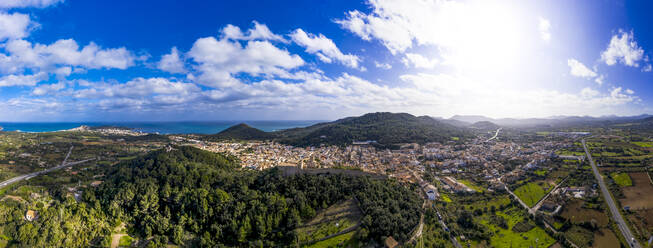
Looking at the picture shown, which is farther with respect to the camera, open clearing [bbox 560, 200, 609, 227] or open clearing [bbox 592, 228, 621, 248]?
open clearing [bbox 560, 200, 609, 227]

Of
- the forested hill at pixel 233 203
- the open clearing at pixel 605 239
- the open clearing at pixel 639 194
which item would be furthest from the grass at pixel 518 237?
the open clearing at pixel 639 194

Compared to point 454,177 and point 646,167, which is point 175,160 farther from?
point 646,167

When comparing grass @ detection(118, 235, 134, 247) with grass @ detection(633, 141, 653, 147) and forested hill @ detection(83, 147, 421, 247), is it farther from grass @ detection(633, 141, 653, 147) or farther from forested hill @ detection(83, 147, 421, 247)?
grass @ detection(633, 141, 653, 147)

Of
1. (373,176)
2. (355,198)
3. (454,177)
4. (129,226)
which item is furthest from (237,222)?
(454,177)

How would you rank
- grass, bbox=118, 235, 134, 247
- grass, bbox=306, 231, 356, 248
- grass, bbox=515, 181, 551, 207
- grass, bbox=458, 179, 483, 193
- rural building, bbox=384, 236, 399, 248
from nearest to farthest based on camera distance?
1. rural building, bbox=384, 236, 399, 248
2. grass, bbox=118, 235, 134, 247
3. grass, bbox=306, 231, 356, 248
4. grass, bbox=515, 181, 551, 207
5. grass, bbox=458, 179, 483, 193

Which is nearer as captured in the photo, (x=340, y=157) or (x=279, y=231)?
(x=279, y=231)

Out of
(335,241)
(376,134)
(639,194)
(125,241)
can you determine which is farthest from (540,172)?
(125,241)

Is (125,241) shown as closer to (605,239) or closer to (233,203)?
(233,203)

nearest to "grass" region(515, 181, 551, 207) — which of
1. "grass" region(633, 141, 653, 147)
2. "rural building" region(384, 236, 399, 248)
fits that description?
"rural building" region(384, 236, 399, 248)
